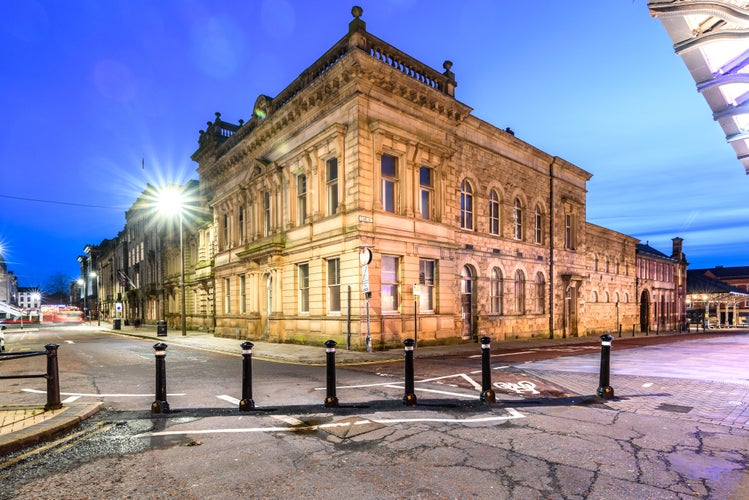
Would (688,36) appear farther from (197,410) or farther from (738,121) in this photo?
(197,410)

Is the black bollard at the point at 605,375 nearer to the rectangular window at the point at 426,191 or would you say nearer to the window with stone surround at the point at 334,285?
the window with stone surround at the point at 334,285

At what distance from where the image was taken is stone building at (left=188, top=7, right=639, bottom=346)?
17.4 metres

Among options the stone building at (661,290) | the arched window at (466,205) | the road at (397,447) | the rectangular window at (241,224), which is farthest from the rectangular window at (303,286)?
the stone building at (661,290)

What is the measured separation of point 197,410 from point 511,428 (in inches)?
187

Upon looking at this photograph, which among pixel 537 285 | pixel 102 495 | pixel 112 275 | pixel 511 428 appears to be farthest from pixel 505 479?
pixel 112 275

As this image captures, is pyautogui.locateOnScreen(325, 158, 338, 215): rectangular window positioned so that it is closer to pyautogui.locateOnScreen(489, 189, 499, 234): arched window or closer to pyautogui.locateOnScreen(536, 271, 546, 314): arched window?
pyautogui.locateOnScreen(489, 189, 499, 234): arched window

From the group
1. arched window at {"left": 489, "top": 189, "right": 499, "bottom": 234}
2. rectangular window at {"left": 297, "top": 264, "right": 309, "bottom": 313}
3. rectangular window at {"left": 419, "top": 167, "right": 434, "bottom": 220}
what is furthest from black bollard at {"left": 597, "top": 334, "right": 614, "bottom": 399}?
arched window at {"left": 489, "top": 189, "right": 499, "bottom": 234}

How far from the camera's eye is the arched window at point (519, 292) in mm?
25469

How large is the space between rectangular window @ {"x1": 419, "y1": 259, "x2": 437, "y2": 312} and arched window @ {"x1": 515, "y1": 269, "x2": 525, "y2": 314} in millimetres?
7940

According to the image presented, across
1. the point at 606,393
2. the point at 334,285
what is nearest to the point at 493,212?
the point at 334,285

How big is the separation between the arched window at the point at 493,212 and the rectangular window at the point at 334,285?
32.6 ft

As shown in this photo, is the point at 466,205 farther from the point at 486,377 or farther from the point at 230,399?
the point at 230,399

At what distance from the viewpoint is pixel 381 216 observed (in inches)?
693

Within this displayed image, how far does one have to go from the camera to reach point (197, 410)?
6891mm
